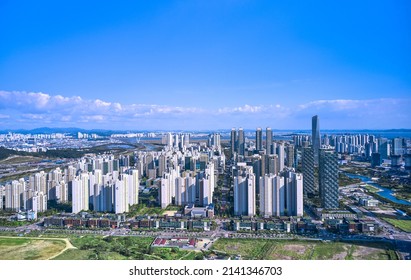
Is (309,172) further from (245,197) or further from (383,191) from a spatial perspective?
(245,197)

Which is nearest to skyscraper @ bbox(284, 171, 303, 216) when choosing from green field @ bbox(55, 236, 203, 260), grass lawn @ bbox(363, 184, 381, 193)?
green field @ bbox(55, 236, 203, 260)

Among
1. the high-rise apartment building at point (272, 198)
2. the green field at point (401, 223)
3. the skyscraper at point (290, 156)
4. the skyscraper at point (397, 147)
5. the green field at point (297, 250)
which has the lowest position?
the green field at point (401, 223)

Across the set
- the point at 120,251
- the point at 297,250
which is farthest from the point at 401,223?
the point at 120,251

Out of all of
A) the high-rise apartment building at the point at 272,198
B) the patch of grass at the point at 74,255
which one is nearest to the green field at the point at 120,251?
the patch of grass at the point at 74,255

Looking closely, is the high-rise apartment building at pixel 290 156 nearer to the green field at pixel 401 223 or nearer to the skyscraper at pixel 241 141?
the skyscraper at pixel 241 141

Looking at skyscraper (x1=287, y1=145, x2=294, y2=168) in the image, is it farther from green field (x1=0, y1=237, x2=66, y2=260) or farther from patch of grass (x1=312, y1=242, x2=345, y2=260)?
green field (x1=0, y1=237, x2=66, y2=260)
